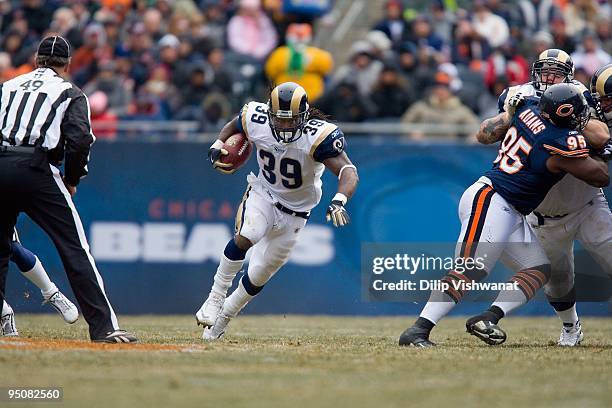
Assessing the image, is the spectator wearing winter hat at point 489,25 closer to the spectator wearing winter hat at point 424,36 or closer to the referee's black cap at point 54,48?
the spectator wearing winter hat at point 424,36

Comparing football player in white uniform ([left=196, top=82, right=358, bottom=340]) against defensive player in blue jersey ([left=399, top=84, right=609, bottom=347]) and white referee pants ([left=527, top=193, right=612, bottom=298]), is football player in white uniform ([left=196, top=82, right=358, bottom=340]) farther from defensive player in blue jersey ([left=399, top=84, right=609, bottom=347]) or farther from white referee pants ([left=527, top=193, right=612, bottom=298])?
white referee pants ([left=527, top=193, right=612, bottom=298])

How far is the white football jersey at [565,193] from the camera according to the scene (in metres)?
8.98

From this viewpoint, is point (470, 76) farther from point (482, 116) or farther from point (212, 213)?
point (212, 213)

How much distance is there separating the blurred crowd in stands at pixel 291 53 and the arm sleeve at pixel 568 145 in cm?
611

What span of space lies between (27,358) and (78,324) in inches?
155

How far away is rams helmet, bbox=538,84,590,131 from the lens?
8233 millimetres

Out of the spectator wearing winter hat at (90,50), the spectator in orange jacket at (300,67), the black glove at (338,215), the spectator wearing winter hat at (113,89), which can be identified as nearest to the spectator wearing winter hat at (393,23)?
the spectator in orange jacket at (300,67)

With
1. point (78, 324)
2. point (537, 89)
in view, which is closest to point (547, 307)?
point (537, 89)

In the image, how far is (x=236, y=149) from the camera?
9312 millimetres

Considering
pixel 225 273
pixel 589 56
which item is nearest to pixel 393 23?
pixel 589 56

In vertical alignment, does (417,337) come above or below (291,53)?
below

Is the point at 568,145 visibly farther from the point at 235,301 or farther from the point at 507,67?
the point at 507,67

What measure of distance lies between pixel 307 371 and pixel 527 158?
2768 mm

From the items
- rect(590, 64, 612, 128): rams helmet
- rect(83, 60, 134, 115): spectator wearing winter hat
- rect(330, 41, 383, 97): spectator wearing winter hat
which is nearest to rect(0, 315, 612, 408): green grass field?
rect(590, 64, 612, 128): rams helmet
